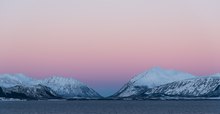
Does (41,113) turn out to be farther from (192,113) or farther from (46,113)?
(192,113)

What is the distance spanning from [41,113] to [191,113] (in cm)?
4993

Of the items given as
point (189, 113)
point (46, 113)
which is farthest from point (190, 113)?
point (46, 113)

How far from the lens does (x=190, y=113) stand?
612 feet

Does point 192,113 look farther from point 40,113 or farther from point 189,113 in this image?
point 40,113

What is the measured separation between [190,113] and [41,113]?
49.6m

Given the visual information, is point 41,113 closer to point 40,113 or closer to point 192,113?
point 40,113

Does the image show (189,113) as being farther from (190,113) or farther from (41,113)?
(41,113)

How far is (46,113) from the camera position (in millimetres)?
187125

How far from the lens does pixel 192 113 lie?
612ft

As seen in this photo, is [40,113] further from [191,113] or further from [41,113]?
[191,113]

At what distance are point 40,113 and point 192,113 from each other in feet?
166

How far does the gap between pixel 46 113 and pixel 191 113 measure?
47983 mm

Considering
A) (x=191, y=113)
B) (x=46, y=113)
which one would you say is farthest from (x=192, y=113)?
(x=46, y=113)

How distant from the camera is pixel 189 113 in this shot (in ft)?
612
